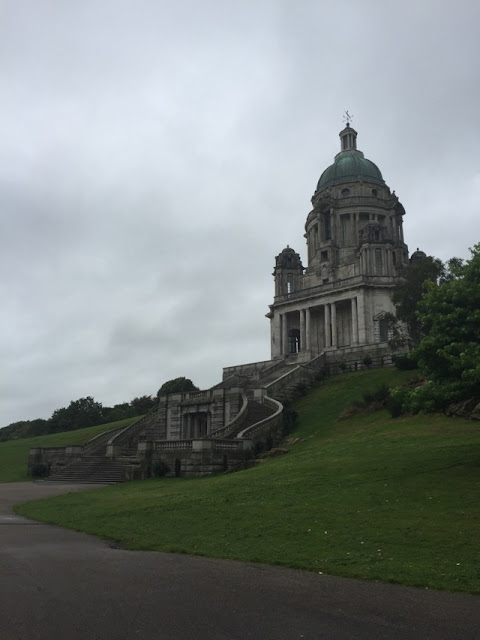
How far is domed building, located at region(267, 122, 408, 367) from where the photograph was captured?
73.2 meters

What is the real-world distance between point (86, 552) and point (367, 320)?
62067mm

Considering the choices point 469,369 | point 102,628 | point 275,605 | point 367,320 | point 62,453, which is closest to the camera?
point 102,628

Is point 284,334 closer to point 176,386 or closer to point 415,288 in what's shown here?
point 176,386

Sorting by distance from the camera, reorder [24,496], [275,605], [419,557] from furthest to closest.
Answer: [24,496]
[419,557]
[275,605]

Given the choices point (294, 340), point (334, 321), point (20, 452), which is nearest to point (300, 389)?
point (334, 321)

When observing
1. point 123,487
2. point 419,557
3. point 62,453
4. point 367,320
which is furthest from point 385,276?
point 419,557

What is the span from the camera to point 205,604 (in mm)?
9094

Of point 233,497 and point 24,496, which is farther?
point 24,496

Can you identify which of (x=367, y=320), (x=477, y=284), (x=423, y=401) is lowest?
(x=423, y=401)

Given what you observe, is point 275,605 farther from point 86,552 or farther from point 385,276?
point 385,276

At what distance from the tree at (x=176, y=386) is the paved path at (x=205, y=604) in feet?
241

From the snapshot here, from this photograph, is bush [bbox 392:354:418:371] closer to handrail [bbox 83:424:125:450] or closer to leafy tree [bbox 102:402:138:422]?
handrail [bbox 83:424:125:450]

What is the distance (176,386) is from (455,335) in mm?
69302

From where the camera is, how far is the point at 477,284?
20984 millimetres
